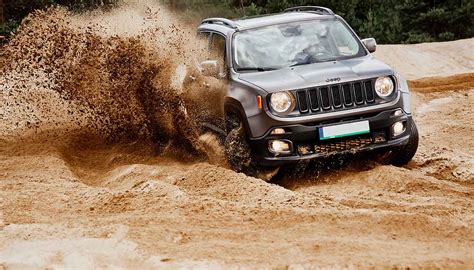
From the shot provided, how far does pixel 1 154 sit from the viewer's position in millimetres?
Result: 10391

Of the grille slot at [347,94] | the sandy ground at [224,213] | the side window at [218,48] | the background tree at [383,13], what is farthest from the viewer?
the background tree at [383,13]

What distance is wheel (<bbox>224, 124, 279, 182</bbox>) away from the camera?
8.36m

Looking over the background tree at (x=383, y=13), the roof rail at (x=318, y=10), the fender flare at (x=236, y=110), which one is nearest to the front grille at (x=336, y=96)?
the fender flare at (x=236, y=110)

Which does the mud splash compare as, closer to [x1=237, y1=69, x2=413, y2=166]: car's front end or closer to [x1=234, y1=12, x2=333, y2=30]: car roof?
[x1=234, y1=12, x2=333, y2=30]: car roof

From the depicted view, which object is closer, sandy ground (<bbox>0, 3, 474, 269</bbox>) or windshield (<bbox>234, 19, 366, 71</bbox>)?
sandy ground (<bbox>0, 3, 474, 269</bbox>)

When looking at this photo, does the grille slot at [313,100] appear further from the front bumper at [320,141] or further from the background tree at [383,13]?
the background tree at [383,13]

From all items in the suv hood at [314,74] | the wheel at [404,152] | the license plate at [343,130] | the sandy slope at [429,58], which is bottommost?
the sandy slope at [429,58]

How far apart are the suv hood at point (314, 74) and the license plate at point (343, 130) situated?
490 millimetres

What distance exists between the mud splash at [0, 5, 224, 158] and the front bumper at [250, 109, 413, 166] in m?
1.14

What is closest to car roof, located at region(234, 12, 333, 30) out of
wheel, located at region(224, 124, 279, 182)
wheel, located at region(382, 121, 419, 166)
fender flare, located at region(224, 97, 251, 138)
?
fender flare, located at region(224, 97, 251, 138)

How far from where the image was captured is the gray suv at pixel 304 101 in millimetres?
8062

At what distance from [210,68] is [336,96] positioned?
1596 millimetres

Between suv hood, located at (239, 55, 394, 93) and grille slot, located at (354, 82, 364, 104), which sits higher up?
suv hood, located at (239, 55, 394, 93)

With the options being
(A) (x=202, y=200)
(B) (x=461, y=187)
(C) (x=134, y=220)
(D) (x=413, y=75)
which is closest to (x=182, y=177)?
(A) (x=202, y=200)
